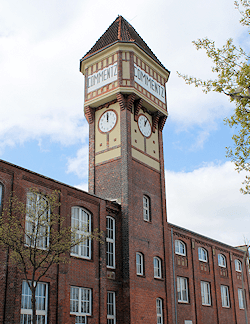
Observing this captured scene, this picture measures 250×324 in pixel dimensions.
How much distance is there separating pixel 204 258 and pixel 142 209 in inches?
445

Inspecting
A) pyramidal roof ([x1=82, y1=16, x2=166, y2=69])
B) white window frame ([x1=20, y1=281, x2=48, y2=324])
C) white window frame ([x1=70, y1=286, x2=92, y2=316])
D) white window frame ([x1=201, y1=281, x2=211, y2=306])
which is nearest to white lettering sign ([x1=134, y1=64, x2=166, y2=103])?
pyramidal roof ([x1=82, y1=16, x2=166, y2=69])

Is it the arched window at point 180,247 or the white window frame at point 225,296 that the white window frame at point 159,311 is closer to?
Answer: the arched window at point 180,247

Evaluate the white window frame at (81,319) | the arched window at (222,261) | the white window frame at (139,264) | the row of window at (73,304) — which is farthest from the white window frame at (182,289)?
the white window frame at (81,319)

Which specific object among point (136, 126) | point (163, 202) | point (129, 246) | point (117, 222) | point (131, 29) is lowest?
point (129, 246)

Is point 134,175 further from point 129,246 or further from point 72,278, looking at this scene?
point 72,278

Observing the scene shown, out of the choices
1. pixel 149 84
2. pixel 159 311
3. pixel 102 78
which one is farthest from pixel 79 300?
pixel 149 84

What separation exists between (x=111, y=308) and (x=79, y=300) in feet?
10.2

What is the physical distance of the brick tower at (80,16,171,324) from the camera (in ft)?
80.7

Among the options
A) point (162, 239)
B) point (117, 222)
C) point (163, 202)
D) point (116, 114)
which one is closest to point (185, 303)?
point (162, 239)

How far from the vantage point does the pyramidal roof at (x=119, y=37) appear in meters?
29.0

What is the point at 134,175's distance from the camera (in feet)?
87.1

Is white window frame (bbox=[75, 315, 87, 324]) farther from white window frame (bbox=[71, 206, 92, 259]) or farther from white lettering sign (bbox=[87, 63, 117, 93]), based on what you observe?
white lettering sign (bbox=[87, 63, 117, 93])

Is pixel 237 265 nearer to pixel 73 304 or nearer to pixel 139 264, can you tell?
pixel 139 264

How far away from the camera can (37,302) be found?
718 inches
